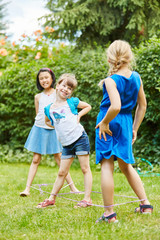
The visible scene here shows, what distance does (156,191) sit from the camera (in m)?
3.91

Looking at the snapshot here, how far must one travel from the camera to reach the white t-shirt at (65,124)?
11.3 feet

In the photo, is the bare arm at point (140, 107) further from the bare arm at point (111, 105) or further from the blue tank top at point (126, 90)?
the bare arm at point (111, 105)

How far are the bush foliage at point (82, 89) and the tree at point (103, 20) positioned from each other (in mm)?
541

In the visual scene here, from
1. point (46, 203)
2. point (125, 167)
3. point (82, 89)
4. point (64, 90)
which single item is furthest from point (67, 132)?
point (82, 89)

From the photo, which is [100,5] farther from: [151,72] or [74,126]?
[74,126]

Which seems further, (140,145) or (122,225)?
(140,145)

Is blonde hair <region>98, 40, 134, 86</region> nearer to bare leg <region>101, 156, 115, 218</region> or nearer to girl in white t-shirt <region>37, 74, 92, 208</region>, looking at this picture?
bare leg <region>101, 156, 115, 218</region>

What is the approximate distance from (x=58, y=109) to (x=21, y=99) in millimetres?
4507

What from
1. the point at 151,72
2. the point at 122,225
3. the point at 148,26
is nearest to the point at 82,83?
the point at 151,72

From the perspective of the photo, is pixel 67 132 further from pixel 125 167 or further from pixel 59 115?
pixel 125 167

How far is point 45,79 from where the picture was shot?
4.23m

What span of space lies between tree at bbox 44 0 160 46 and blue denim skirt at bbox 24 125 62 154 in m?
4.55

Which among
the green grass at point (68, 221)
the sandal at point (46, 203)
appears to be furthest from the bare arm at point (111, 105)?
the sandal at point (46, 203)

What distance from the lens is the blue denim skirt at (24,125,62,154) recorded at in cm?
423
